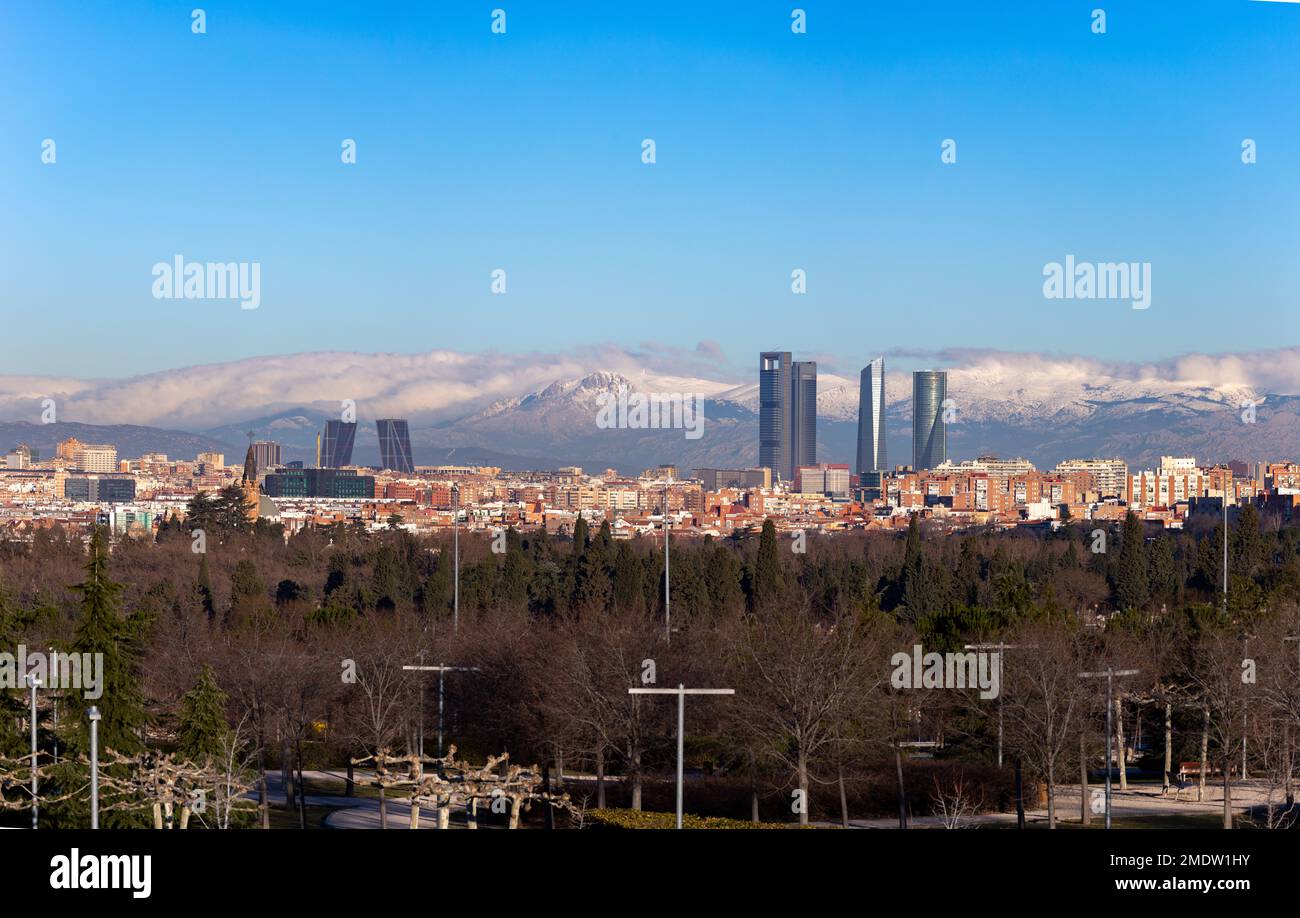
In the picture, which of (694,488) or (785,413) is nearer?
(785,413)

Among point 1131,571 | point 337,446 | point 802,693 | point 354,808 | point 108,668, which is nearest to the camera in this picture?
point 108,668

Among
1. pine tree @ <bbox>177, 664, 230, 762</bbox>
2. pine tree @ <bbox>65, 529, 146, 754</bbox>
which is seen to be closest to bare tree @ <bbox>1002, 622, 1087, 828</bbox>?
pine tree @ <bbox>177, 664, 230, 762</bbox>

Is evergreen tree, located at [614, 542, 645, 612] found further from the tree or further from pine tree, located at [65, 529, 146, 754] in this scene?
pine tree, located at [65, 529, 146, 754]

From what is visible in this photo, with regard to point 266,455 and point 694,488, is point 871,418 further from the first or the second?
point 266,455

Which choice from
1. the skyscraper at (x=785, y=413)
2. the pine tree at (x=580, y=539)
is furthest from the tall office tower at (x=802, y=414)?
the pine tree at (x=580, y=539)

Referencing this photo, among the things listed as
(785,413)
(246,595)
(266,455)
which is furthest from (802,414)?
(266,455)
